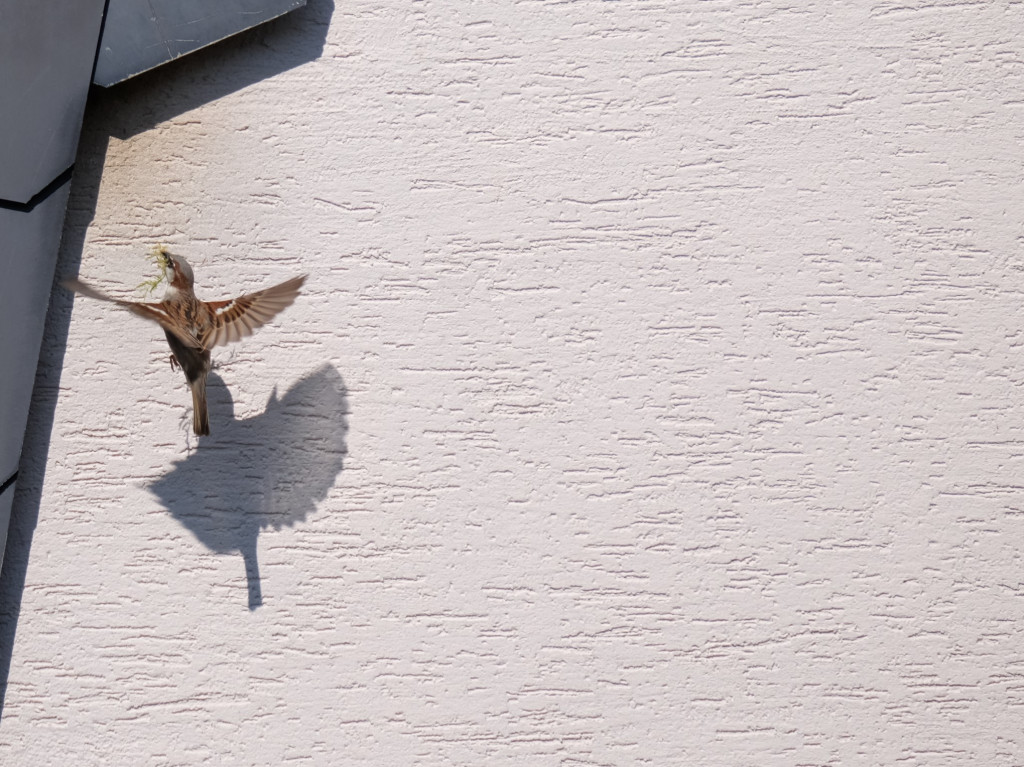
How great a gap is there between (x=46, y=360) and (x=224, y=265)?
432 millimetres

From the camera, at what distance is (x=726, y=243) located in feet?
5.91

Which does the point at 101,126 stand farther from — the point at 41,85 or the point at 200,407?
the point at 200,407

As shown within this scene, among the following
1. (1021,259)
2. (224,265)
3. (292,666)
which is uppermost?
(1021,259)

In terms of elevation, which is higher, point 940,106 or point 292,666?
point 940,106

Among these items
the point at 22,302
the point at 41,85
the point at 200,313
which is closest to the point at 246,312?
the point at 200,313

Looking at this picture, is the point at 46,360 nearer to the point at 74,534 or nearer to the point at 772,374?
the point at 74,534

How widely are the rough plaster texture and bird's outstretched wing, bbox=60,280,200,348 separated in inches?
8.1

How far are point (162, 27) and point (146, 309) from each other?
24.0 inches

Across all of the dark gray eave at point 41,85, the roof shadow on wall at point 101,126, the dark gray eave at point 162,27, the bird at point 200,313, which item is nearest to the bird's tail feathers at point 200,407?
the bird at point 200,313

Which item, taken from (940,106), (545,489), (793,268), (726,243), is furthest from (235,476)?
(940,106)

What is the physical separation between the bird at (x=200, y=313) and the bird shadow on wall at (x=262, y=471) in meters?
0.20

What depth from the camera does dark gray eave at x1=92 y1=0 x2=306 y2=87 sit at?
5.57 ft

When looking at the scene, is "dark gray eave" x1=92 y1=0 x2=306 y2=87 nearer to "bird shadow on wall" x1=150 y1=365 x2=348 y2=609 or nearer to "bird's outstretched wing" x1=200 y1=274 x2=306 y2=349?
"bird's outstretched wing" x1=200 y1=274 x2=306 y2=349

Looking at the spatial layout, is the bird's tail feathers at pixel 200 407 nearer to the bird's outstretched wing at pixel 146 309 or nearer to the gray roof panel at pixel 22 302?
the bird's outstretched wing at pixel 146 309
